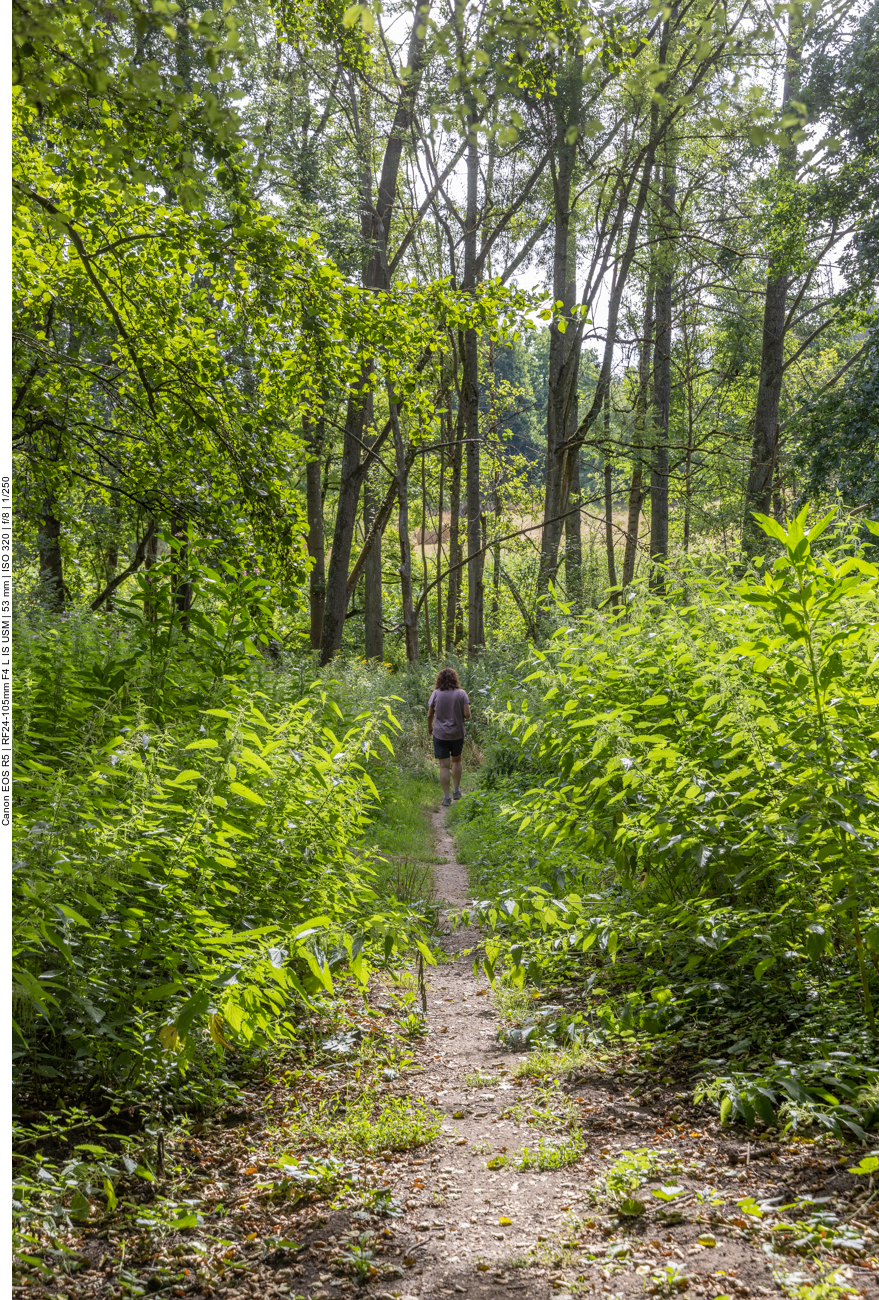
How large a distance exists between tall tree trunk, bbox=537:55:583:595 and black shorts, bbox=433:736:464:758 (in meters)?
4.79

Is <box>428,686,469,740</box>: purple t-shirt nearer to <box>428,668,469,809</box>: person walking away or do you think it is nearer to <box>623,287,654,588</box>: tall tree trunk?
<box>428,668,469,809</box>: person walking away

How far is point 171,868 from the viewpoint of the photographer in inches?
127

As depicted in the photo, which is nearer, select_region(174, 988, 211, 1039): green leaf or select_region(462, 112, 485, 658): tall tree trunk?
select_region(174, 988, 211, 1039): green leaf

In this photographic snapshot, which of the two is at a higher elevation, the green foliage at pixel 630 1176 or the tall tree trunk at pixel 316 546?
the tall tree trunk at pixel 316 546

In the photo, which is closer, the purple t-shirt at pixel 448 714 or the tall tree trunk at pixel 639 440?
the purple t-shirt at pixel 448 714

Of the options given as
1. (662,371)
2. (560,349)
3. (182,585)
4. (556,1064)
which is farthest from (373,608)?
(556,1064)

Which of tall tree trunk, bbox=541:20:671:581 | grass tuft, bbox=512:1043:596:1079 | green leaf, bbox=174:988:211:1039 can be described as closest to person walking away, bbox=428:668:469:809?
tall tree trunk, bbox=541:20:671:581

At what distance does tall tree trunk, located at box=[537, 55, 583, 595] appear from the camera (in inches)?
664

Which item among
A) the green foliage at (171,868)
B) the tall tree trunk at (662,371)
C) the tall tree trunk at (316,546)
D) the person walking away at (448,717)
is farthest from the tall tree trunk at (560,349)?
the green foliage at (171,868)

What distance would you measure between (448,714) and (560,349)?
32.2 feet

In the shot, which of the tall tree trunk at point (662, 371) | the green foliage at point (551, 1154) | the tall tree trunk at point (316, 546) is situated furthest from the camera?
the tall tree trunk at point (316, 546)

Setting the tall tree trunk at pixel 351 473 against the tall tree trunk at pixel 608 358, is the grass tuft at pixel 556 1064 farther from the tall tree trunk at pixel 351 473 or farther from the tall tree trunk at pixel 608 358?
the tall tree trunk at pixel 608 358

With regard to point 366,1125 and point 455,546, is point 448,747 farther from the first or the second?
point 455,546

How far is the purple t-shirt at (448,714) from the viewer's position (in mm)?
12172
